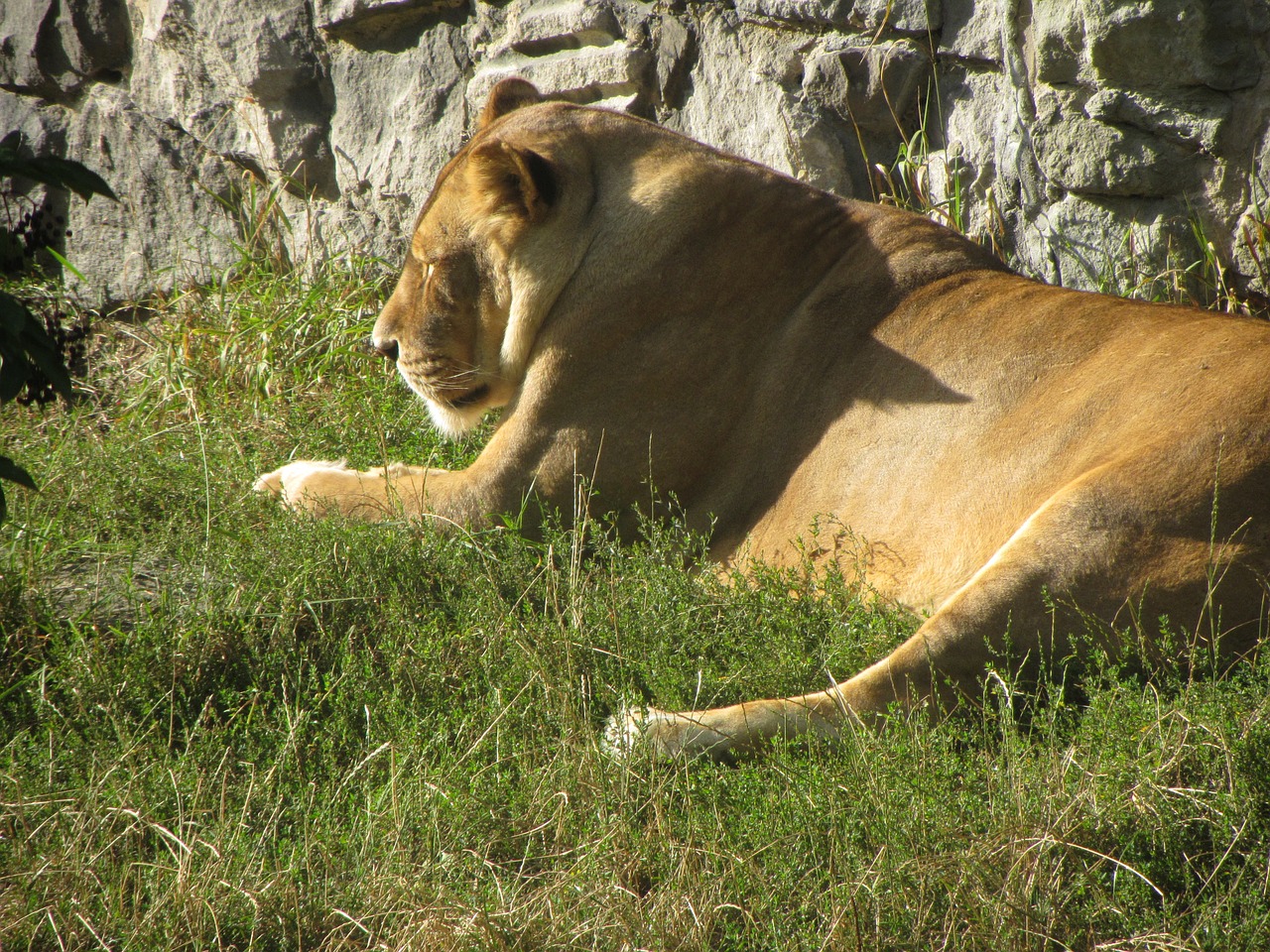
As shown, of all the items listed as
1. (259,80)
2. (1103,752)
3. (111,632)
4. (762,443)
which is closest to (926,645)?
(1103,752)

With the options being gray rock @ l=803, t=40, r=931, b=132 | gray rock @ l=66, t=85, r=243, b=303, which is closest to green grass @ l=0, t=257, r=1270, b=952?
gray rock @ l=803, t=40, r=931, b=132

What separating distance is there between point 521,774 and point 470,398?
5.70 feet

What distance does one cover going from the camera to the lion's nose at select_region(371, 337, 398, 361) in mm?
4141

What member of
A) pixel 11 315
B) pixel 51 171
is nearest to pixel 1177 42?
pixel 51 171

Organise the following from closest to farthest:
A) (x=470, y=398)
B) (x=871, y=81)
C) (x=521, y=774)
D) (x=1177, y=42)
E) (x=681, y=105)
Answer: (x=521, y=774)
(x=470, y=398)
(x=1177, y=42)
(x=871, y=81)
(x=681, y=105)

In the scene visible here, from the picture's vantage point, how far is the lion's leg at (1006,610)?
2.67 meters

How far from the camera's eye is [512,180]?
3.77 m

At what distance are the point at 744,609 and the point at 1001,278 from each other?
126cm

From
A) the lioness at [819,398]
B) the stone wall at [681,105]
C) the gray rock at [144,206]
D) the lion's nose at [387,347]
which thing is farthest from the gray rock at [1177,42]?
the gray rock at [144,206]

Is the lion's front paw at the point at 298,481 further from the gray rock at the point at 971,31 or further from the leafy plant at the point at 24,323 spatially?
the gray rock at the point at 971,31

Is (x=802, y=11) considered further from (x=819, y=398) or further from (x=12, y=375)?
(x=12, y=375)

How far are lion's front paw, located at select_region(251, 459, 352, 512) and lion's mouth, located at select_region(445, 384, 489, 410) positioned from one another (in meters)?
0.43

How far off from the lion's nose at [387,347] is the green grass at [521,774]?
0.68 meters

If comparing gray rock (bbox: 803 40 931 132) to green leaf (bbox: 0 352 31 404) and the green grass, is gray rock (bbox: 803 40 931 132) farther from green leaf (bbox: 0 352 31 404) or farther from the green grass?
green leaf (bbox: 0 352 31 404)
